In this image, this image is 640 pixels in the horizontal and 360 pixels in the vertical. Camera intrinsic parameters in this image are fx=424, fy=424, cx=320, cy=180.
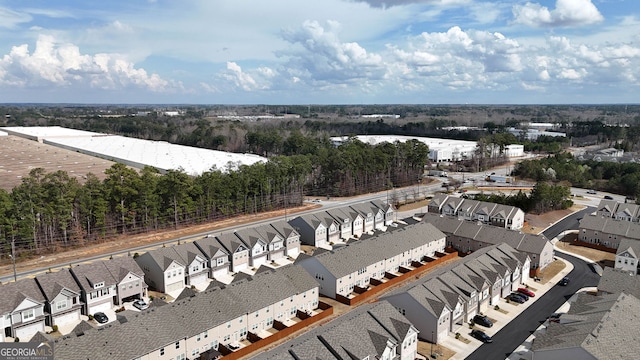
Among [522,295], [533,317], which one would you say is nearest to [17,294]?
[533,317]

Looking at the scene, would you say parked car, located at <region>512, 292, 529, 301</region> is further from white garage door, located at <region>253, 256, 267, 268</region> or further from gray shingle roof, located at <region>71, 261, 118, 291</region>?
gray shingle roof, located at <region>71, 261, 118, 291</region>

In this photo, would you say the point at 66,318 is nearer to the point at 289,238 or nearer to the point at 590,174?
the point at 289,238

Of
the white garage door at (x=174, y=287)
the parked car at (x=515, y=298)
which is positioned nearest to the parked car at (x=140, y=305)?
the white garage door at (x=174, y=287)

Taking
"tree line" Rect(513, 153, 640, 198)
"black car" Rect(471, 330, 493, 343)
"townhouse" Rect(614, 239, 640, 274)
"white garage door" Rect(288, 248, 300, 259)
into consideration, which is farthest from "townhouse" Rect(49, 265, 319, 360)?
"tree line" Rect(513, 153, 640, 198)

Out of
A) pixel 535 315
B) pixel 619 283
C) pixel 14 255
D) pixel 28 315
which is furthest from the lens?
pixel 14 255

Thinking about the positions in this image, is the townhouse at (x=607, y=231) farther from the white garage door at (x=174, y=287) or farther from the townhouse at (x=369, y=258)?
the white garage door at (x=174, y=287)
